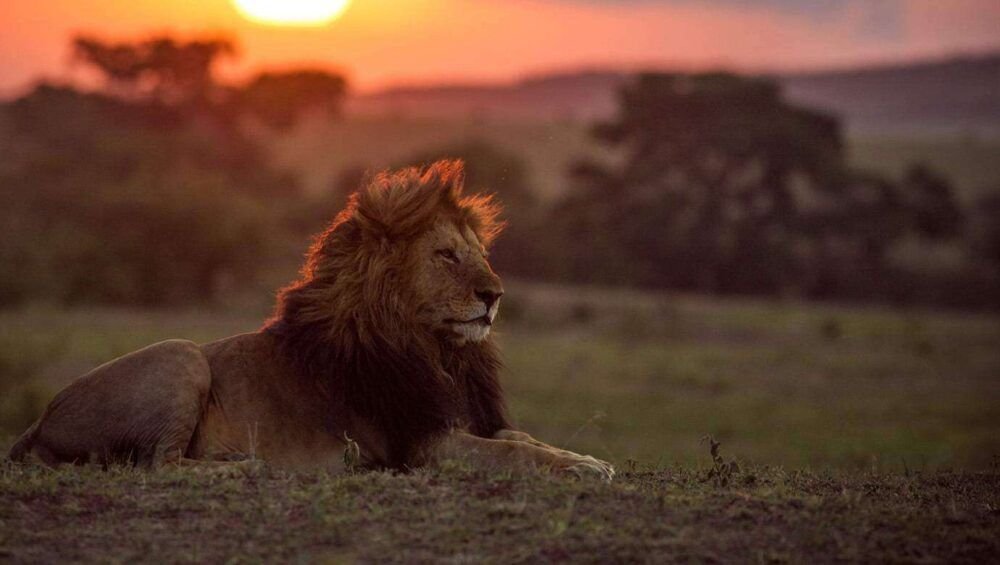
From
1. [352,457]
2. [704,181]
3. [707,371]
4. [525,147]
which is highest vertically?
[352,457]

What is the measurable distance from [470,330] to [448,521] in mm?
1413

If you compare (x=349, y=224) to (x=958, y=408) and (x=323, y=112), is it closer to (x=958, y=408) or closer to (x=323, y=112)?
(x=958, y=408)

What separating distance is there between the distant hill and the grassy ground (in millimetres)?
116305

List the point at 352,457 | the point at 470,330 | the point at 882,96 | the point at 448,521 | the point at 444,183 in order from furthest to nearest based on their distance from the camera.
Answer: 1. the point at 882,96
2. the point at 444,183
3. the point at 470,330
4. the point at 352,457
5. the point at 448,521

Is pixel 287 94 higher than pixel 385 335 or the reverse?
higher

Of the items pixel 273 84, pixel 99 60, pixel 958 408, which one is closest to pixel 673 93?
pixel 273 84

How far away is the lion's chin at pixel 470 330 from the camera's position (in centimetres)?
644

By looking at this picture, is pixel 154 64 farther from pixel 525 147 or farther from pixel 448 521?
pixel 448 521

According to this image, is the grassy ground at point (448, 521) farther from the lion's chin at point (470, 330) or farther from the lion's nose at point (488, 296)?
the lion's nose at point (488, 296)

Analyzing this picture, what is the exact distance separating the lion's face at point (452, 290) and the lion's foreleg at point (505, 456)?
0.50 m

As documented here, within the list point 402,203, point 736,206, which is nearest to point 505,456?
point 402,203

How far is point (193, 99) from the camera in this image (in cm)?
4925

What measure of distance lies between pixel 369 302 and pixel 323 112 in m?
49.1

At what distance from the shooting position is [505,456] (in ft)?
20.1
